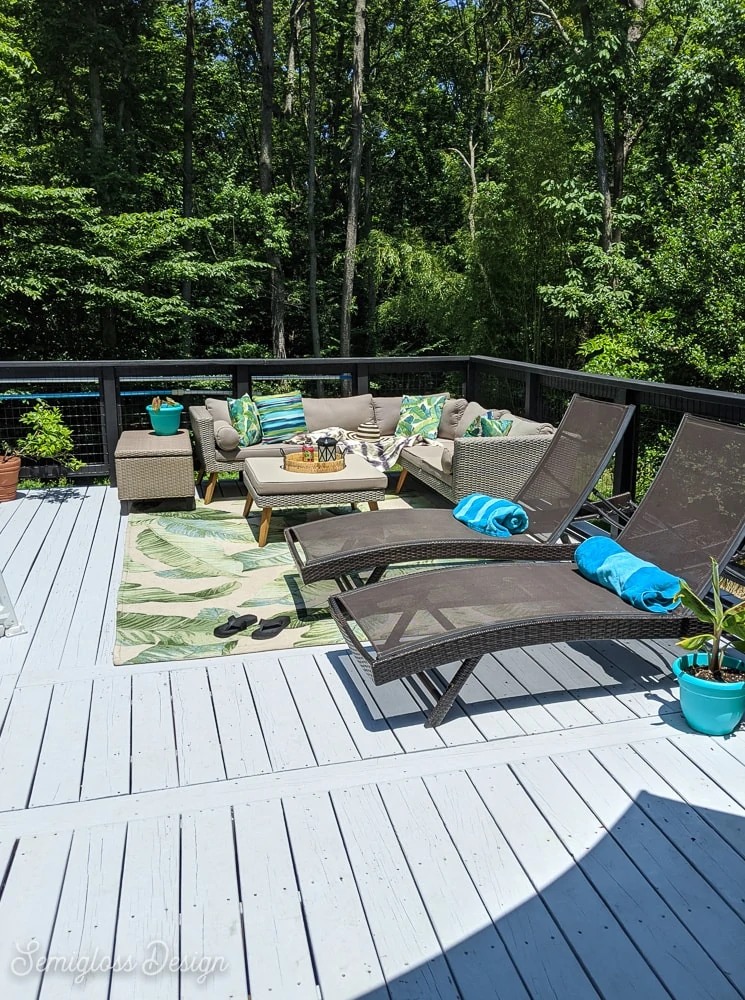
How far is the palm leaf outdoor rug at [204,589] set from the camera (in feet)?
12.0

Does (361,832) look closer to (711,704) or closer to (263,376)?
(711,704)

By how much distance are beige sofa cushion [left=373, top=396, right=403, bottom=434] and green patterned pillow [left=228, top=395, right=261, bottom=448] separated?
43.0 inches

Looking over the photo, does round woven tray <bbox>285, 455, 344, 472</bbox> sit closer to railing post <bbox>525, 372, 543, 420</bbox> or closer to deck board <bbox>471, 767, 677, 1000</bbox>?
railing post <bbox>525, 372, 543, 420</bbox>

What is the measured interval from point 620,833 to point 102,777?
61.6 inches

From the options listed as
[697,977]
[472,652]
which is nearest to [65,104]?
[472,652]

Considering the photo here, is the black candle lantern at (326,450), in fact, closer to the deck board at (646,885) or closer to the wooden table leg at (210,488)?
the wooden table leg at (210,488)

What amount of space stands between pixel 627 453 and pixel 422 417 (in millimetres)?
2191

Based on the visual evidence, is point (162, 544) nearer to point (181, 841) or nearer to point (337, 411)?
point (337, 411)

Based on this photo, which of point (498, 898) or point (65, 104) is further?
point (65, 104)

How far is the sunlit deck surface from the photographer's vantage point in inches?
73.1

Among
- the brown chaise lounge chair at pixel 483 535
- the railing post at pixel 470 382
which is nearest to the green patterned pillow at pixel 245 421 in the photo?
the railing post at pixel 470 382

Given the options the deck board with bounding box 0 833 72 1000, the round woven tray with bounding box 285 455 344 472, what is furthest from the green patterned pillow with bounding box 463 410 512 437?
the deck board with bounding box 0 833 72 1000

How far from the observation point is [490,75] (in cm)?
1816

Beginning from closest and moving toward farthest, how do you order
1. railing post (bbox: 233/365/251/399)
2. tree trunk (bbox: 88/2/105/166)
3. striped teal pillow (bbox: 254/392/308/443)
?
striped teal pillow (bbox: 254/392/308/443) < railing post (bbox: 233/365/251/399) < tree trunk (bbox: 88/2/105/166)
